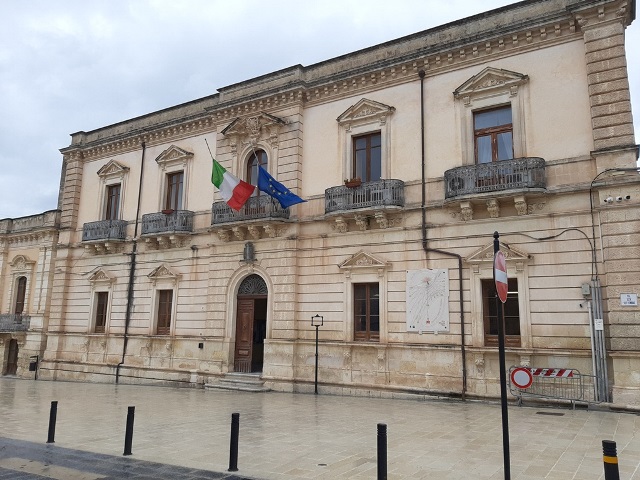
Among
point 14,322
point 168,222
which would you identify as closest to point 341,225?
point 168,222

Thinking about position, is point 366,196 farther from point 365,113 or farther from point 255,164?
point 255,164

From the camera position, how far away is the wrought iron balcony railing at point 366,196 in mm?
14750

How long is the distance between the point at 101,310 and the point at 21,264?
6.69m

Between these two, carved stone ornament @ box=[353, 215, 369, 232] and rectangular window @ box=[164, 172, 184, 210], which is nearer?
carved stone ornament @ box=[353, 215, 369, 232]

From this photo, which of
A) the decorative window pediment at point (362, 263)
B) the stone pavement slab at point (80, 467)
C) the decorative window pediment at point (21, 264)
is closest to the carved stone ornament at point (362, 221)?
the decorative window pediment at point (362, 263)

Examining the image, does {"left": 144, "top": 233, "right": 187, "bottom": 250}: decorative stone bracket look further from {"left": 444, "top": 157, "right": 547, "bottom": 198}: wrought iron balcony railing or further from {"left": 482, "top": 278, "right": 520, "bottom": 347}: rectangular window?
{"left": 482, "top": 278, "right": 520, "bottom": 347}: rectangular window

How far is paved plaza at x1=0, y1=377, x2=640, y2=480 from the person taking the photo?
22.0 ft

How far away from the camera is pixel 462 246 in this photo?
45.2 feet

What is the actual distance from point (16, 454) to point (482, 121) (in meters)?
13.3

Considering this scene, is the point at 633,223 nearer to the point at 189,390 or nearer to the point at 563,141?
the point at 563,141

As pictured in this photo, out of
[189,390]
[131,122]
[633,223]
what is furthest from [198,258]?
[633,223]

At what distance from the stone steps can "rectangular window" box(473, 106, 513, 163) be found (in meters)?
9.65

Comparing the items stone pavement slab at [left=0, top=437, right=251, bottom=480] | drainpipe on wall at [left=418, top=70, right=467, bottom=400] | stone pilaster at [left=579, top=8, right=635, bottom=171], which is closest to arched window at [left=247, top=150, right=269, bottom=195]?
drainpipe on wall at [left=418, top=70, right=467, bottom=400]

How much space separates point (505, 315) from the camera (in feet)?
42.5
